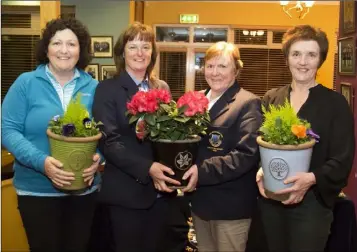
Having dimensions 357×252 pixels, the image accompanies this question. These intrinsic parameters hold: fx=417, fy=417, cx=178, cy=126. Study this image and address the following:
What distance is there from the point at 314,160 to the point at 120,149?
77cm

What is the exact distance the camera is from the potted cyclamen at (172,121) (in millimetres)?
1545

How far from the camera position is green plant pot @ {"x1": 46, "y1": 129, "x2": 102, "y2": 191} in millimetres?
1564

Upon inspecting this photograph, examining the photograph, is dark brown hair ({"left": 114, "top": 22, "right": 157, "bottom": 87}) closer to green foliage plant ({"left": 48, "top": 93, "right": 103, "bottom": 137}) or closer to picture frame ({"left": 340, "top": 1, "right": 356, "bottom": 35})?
green foliage plant ({"left": 48, "top": 93, "right": 103, "bottom": 137})

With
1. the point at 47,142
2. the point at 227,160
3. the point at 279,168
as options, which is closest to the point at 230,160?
the point at 227,160

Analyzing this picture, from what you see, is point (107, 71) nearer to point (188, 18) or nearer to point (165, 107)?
point (165, 107)

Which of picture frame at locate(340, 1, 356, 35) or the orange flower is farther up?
picture frame at locate(340, 1, 356, 35)

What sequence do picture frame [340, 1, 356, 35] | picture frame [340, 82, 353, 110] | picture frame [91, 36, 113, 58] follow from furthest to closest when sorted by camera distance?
picture frame [340, 82, 353, 110] < picture frame [340, 1, 356, 35] < picture frame [91, 36, 113, 58]

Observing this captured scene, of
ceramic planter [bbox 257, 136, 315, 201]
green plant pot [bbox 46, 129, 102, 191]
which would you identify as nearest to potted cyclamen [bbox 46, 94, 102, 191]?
green plant pot [bbox 46, 129, 102, 191]

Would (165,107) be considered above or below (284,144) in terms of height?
above

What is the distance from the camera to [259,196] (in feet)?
5.91

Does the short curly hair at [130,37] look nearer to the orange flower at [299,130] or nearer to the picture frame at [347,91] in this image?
the orange flower at [299,130]

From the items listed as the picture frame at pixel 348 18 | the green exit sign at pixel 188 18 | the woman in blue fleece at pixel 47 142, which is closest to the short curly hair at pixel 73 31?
the woman in blue fleece at pixel 47 142

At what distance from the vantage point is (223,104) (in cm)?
178

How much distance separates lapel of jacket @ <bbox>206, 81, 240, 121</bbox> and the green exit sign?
6330 mm
